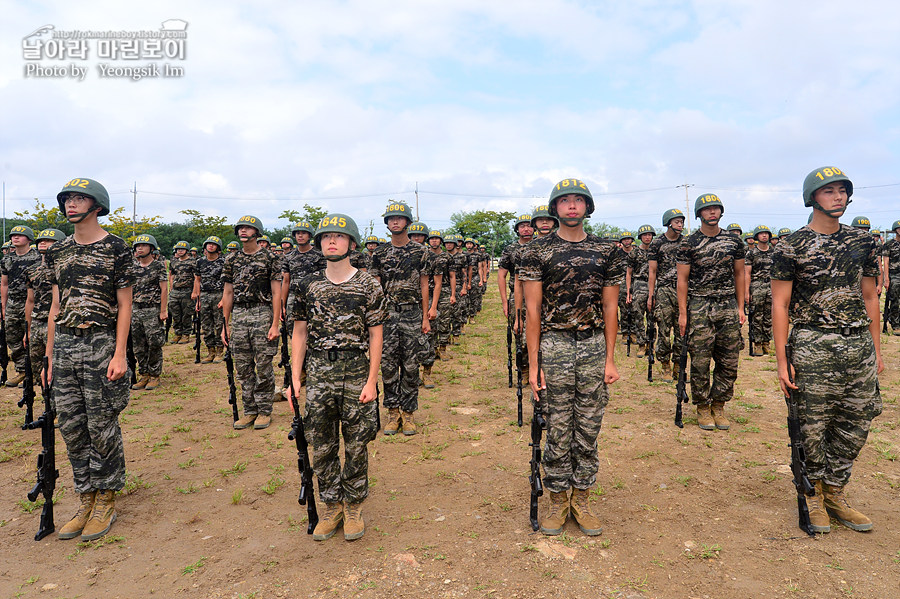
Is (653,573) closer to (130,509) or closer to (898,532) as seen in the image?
(898,532)

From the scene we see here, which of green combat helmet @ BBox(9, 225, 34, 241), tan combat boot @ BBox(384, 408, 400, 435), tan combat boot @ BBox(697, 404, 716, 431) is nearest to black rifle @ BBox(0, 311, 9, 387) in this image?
green combat helmet @ BBox(9, 225, 34, 241)

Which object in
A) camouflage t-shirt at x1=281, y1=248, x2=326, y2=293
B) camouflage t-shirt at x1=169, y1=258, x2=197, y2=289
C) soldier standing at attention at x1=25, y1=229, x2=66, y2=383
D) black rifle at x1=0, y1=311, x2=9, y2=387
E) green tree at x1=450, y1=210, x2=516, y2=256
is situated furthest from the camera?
green tree at x1=450, y1=210, x2=516, y2=256

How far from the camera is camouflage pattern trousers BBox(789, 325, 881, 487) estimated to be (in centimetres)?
398

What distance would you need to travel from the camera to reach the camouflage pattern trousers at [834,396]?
398 cm

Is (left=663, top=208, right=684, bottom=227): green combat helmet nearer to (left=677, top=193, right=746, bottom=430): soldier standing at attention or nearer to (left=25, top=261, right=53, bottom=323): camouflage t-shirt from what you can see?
(left=677, top=193, right=746, bottom=430): soldier standing at attention

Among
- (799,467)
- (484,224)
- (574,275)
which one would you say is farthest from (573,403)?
(484,224)

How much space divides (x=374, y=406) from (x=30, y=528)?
3373mm

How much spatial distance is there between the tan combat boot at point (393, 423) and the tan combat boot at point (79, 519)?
331 centimetres

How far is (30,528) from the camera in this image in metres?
4.47

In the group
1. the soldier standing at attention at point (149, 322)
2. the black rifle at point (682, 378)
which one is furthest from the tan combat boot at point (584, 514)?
the soldier standing at attention at point (149, 322)

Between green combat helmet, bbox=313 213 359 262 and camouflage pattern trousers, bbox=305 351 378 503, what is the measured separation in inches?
35.0

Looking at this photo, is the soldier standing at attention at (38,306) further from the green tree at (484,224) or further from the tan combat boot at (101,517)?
the green tree at (484,224)

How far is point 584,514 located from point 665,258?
6.02 meters

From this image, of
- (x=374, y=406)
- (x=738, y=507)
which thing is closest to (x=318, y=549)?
(x=374, y=406)
